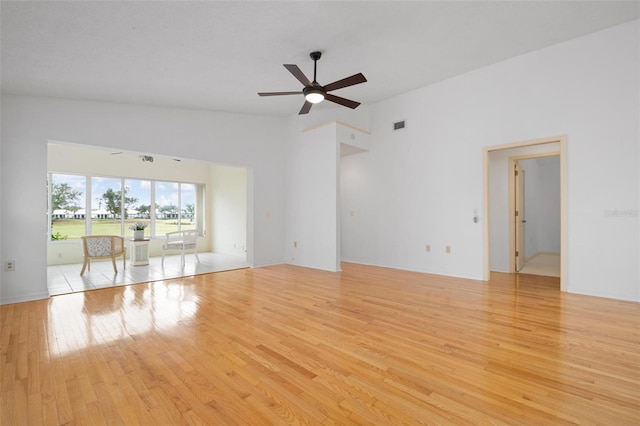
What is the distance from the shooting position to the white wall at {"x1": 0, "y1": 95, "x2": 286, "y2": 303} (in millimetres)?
3859

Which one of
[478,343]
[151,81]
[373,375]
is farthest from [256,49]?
[478,343]

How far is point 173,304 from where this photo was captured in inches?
146

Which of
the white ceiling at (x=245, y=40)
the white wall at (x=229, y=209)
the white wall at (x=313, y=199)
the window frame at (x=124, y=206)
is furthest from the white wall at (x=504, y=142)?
the window frame at (x=124, y=206)

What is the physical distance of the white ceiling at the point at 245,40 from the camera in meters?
2.73

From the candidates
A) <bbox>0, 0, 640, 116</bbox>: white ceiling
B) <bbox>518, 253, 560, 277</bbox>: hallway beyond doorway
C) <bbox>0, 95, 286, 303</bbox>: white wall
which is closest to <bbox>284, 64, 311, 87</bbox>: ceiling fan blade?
<bbox>0, 0, 640, 116</bbox>: white ceiling

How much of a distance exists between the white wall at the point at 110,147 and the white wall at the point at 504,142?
1994 mm

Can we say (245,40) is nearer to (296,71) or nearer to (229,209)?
(296,71)

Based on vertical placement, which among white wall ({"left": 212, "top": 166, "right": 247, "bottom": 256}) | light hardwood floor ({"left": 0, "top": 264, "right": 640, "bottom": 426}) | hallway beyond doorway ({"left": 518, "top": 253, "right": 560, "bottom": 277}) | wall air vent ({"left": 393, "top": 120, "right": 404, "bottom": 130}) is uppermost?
wall air vent ({"left": 393, "top": 120, "right": 404, "bottom": 130})

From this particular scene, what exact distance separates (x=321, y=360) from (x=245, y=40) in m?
3.32

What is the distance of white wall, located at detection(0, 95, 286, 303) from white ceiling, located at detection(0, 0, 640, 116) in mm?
288

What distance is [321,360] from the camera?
7.43ft

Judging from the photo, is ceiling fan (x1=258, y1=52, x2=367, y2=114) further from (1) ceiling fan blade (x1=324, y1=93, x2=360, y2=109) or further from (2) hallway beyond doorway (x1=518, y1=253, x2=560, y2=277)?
(2) hallway beyond doorway (x1=518, y1=253, x2=560, y2=277)

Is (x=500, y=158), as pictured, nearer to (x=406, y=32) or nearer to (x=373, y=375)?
(x=406, y=32)

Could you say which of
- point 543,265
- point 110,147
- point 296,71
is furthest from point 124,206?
point 543,265
